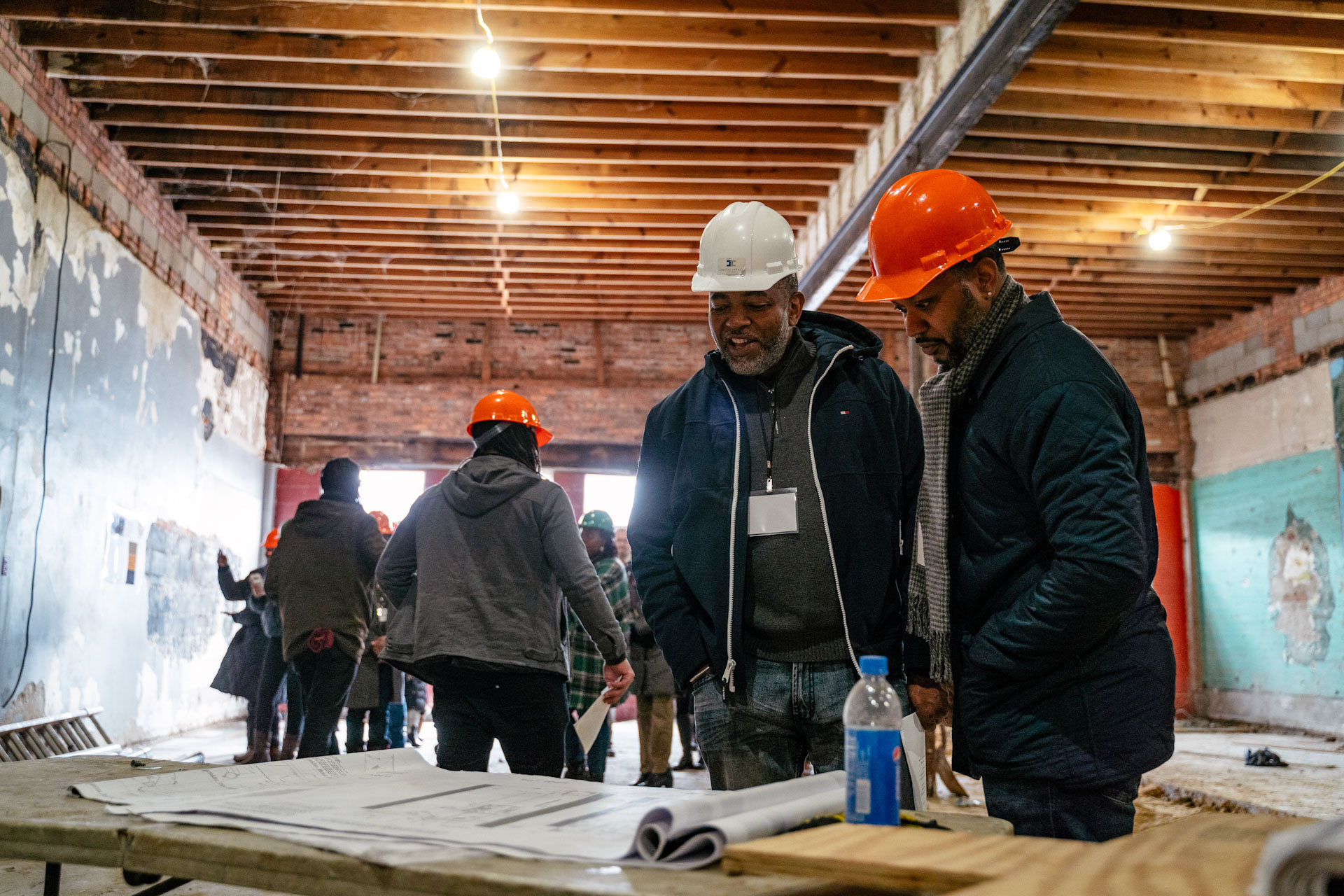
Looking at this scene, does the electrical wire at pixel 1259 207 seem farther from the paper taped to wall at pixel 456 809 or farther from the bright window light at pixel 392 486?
the paper taped to wall at pixel 456 809

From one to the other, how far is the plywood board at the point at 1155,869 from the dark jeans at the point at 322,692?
13.7ft

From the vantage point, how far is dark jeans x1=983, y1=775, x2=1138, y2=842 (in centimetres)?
169

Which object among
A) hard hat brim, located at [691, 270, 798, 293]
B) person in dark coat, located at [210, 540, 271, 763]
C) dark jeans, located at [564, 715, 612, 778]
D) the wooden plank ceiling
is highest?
the wooden plank ceiling

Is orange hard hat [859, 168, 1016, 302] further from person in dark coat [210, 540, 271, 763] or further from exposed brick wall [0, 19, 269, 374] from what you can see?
exposed brick wall [0, 19, 269, 374]

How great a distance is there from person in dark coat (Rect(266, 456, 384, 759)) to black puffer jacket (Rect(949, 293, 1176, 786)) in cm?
360

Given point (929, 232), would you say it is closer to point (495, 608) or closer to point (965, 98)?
point (495, 608)

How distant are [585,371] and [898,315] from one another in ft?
13.2

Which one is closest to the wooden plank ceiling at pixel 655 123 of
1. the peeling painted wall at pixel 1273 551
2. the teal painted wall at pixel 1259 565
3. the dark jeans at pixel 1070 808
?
the peeling painted wall at pixel 1273 551

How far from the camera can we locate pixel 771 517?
2188mm

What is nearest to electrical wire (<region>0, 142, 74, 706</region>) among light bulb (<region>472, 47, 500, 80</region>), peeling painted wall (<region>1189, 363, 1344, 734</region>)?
light bulb (<region>472, 47, 500, 80</region>)

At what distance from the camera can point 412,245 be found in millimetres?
10414

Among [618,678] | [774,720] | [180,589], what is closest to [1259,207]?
[618,678]

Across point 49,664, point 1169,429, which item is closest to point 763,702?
point 49,664

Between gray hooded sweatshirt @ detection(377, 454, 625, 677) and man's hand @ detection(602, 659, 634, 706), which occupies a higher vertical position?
gray hooded sweatshirt @ detection(377, 454, 625, 677)
